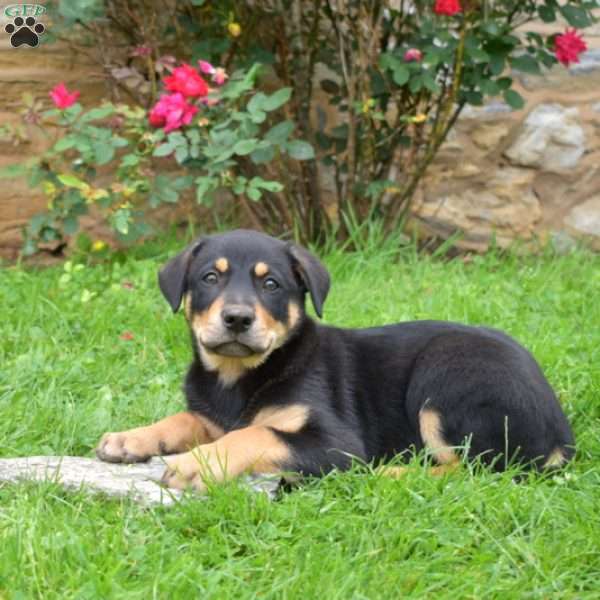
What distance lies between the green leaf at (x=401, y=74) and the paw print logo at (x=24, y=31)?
2.13 m

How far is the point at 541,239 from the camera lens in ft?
24.3

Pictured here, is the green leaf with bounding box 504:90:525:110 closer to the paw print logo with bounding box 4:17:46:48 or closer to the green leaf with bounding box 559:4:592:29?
the green leaf with bounding box 559:4:592:29

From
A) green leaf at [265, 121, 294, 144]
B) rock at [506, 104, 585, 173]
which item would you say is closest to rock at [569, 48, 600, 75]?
rock at [506, 104, 585, 173]

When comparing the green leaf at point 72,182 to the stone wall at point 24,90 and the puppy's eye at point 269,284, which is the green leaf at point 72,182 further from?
the puppy's eye at point 269,284

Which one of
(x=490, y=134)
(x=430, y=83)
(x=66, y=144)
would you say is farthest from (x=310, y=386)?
(x=490, y=134)

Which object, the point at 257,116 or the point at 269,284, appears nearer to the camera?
the point at 269,284

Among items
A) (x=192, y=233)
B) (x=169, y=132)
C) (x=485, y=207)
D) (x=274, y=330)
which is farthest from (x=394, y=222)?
(x=274, y=330)

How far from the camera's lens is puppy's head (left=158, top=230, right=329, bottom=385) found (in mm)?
3914

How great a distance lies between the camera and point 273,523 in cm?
336

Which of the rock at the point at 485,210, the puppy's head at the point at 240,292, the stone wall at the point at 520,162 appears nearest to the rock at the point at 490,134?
the stone wall at the point at 520,162

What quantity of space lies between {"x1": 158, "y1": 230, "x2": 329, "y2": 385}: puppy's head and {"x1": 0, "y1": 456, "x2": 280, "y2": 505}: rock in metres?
0.51

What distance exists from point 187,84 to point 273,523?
295 centimetres

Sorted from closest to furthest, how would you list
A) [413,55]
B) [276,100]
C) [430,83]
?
[276,100]
[430,83]
[413,55]

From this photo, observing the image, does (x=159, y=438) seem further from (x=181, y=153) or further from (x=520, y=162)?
(x=520, y=162)
